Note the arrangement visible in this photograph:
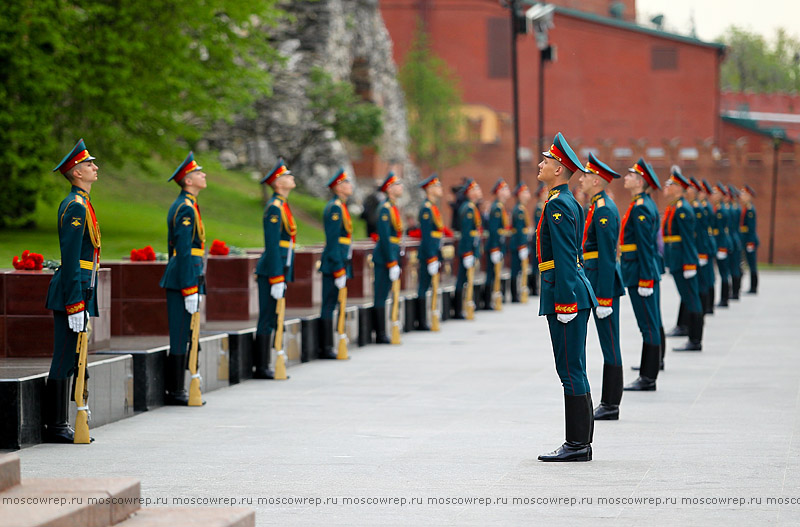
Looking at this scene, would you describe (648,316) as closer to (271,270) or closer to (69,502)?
(271,270)

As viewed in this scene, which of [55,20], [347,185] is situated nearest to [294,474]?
[347,185]

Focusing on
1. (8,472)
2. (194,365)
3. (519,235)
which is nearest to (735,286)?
(519,235)

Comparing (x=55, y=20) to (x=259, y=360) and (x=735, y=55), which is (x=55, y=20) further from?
(x=735, y=55)

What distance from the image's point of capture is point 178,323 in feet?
37.8

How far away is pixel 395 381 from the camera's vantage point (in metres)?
13.4

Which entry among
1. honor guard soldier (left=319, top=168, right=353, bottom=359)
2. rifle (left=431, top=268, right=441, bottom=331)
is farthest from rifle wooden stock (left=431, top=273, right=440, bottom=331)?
honor guard soldier (left=319, top=168, right=353, bottom=359)

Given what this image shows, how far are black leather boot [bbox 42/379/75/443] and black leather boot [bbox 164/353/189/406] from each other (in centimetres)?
198

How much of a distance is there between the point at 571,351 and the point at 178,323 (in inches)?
165

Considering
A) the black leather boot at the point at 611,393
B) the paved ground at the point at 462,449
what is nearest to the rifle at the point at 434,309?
the paved ground at the point at 462,449

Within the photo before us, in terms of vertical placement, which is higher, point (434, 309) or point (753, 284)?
point (434, 309)

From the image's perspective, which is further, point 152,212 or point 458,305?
point 152,212

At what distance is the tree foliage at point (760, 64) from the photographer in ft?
313

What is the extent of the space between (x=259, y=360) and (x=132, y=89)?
42.2ft

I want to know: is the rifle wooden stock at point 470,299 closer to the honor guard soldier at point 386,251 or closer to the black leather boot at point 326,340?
the honor guard soldier at point 386,251
